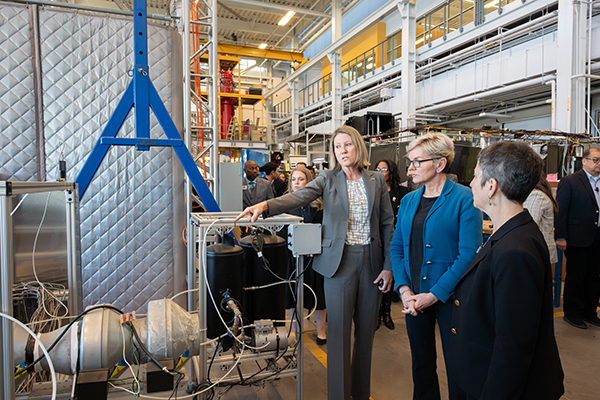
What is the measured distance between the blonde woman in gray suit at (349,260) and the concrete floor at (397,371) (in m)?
0.56

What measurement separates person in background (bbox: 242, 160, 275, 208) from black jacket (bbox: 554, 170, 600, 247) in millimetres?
3179

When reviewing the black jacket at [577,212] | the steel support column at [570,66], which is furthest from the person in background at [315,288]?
the steel support column at [570,66]

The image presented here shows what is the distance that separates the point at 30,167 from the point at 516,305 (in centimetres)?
350

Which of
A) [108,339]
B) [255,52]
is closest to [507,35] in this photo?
[108,339]

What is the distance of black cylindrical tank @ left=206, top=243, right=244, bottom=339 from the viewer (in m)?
1.75

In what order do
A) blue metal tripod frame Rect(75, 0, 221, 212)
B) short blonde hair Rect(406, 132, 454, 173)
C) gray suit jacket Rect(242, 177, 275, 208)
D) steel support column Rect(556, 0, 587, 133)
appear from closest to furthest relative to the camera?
short blonde hair Rect(406, 132, 454, 173) → blue metal tripod frame Rect(75, 0, 221, 212) → gray suit jacket Rect(242, 177, 275, 208) → steel support column Rect(556, 0, 587, 133)

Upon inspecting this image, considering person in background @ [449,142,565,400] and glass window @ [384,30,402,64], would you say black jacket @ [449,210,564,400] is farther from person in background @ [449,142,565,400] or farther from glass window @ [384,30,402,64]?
glass window @ [384,30,402,64]

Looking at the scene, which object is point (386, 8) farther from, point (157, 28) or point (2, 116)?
point (2, 116)

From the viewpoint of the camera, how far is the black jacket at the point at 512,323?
0.99 m

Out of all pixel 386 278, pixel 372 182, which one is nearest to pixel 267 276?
pixel 386 278

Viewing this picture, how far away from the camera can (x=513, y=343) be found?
0.99m

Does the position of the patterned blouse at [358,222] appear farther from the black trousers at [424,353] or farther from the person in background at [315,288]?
the person in background at [315,288]

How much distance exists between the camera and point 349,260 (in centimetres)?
190

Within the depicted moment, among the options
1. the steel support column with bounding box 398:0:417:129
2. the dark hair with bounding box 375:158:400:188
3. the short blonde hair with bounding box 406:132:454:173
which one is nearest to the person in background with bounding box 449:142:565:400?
the short blonde hair with bounding box 406:132:454:173
